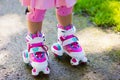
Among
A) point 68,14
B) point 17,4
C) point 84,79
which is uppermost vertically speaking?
point 68,14

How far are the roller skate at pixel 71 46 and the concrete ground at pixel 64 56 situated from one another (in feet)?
0.12

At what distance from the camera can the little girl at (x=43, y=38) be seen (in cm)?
138

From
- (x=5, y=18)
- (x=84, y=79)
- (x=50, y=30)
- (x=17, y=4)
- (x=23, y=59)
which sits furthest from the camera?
(x=17, y=4)

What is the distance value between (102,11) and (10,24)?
0.64m

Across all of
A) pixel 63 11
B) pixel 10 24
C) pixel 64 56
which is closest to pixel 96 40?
pixel 64 56

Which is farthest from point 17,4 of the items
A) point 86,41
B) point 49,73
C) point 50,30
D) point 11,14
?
point 49,73

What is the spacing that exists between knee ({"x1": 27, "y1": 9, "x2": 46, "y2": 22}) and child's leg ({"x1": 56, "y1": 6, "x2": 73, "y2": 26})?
102mm

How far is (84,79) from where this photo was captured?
1.44m

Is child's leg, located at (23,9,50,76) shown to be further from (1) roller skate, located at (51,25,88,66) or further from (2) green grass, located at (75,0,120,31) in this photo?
(2) green grass, located at (75,0,120,31)

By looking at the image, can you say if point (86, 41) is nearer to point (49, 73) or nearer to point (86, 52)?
point (86, 52)

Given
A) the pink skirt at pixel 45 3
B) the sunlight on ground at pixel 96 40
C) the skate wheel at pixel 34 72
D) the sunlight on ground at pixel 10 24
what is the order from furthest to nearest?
the sunlight on ground at pixel 10 24
the sunlight on ground at pixel 96 40
the skate wheel at pixel 34 72
the pink skirt at pixel 45 3

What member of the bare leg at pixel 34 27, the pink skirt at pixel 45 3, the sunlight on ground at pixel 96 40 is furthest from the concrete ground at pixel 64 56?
the pink skirt at pixel 45 3

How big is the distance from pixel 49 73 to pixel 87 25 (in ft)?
1.92

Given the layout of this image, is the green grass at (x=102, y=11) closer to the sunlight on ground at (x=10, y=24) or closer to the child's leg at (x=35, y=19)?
the sunlight on ground at (x=10, y=24)
